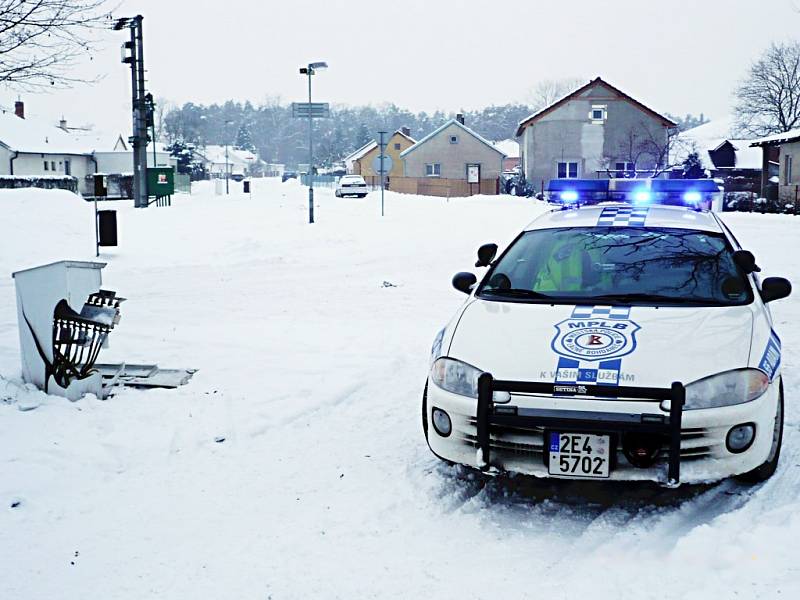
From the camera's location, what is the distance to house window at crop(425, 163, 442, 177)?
6644 centimetres

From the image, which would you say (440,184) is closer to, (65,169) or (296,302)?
(65,169)

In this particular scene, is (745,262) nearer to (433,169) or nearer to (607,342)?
(607,342)

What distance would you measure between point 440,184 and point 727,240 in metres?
53.2

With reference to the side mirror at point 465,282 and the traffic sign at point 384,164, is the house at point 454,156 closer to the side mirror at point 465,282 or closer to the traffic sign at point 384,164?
the traffic sign at point 384,164

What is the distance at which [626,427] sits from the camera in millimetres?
4176

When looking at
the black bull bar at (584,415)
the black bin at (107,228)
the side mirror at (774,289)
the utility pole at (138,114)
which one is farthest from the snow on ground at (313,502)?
the utility pole at (138,114)

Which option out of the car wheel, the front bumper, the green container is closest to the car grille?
the front bumper

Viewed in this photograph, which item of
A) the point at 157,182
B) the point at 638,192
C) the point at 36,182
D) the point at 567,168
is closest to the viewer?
the point at 638,192

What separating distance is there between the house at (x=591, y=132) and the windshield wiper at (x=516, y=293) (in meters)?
48.0

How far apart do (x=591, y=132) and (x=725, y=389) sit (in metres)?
51.3

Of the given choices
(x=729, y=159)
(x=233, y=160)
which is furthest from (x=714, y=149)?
(x=233, y=160)

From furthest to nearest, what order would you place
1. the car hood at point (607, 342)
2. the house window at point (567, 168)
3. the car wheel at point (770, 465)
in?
the house window at point (567, 168) < the car wheel at point (770, 465) < the car hood at point (607, 342)

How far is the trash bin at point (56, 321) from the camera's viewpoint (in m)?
6.49

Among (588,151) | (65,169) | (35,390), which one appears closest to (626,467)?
(35,390)
